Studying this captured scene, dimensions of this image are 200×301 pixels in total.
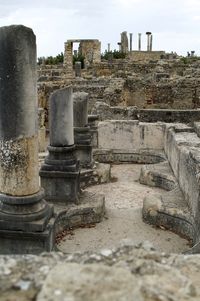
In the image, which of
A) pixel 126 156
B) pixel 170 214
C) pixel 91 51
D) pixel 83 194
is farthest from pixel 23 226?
pixel 91 51

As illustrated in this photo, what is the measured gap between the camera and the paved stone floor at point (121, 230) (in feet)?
22.5

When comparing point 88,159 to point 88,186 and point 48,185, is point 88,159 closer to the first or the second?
point 88,186

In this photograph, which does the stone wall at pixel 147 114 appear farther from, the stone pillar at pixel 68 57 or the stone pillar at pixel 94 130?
the stone pillar at pixel 68 57

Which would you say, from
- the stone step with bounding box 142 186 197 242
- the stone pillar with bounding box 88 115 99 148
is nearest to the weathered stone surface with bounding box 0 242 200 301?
the stone step with bounding box 142 186 197 242

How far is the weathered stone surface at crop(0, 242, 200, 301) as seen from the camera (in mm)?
2357

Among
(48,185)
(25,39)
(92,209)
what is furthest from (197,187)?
(25,39)

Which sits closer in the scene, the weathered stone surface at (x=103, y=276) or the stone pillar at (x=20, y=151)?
the weathered stone surface at (x=103, y=276)

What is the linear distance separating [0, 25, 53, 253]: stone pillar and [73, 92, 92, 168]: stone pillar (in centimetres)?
426

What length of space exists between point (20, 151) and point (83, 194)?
328 centimetres

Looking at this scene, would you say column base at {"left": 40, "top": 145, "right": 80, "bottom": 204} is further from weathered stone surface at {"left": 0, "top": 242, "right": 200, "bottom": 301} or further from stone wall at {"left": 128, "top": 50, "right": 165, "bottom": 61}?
stone wall at {"left": 128, "top": 50, "right": 165, "bottom": 61}

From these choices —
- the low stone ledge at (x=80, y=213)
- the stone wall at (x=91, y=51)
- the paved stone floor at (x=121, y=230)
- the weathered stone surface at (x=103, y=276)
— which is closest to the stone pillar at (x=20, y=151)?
the paved stone floor at (x=121, y=230)

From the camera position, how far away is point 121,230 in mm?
7496

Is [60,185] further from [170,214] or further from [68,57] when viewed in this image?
[68,57]

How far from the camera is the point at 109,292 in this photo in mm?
Result: 2348
